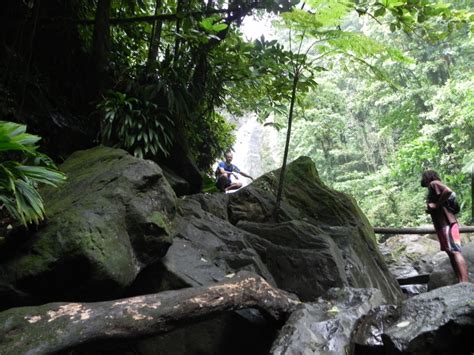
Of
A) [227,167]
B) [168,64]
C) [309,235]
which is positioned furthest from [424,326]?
[227,167]

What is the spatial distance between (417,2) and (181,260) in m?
3.48

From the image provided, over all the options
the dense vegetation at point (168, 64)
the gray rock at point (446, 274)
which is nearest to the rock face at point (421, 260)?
the gray rock at point (446, 274)

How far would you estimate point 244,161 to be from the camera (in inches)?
1310

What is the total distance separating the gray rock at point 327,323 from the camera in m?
2.57

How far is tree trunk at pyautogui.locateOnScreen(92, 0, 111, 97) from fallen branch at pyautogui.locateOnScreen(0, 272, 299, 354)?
393cm

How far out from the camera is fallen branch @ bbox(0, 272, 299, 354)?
2.00m

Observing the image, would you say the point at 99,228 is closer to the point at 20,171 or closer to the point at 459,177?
the point at 20,171

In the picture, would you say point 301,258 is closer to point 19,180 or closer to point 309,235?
point 309,235

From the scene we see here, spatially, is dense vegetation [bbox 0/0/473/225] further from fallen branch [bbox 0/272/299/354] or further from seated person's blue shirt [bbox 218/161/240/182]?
fallen branch [bbox 0/272/299/354]

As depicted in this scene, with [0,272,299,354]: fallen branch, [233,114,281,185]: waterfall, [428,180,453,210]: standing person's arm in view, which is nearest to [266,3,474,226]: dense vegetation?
[428,180,453,210]: standing person's arm

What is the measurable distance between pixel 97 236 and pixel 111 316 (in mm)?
590

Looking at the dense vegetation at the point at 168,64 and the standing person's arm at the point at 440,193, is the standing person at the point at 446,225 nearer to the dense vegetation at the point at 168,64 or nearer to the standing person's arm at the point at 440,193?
the standing person's arm at the point at 440,193

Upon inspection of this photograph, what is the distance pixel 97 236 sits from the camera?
2.63 metres

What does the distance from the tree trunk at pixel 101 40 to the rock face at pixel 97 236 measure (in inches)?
99.1
